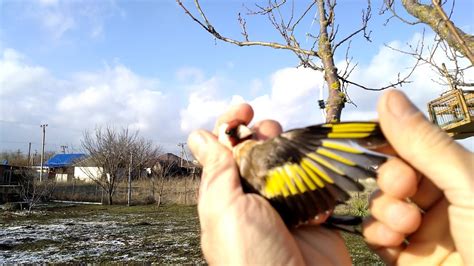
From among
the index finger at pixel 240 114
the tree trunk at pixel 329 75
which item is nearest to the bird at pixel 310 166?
the index finger at pixel 240 114

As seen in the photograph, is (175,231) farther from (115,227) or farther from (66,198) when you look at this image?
(66,198)

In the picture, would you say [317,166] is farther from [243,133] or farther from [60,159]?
[60,159]

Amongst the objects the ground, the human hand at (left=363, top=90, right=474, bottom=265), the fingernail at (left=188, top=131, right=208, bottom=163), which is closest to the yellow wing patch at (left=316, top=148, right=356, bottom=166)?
the human hand at (left=363, top=90, right=474, bottom=265)

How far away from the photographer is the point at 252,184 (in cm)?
171

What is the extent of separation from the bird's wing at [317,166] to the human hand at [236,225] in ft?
0.26

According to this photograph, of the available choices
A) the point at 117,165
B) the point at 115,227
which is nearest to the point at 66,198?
the point at 117,165

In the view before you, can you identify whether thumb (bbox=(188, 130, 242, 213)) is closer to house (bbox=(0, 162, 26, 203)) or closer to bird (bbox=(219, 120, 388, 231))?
bird (bbox=(219, 120, 388, 231))

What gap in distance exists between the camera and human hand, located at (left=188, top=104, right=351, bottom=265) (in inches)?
63.8

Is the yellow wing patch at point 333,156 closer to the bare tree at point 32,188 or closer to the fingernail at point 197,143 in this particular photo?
the fingernail at point 197,143

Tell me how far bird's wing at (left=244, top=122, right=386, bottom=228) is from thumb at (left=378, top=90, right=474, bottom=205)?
2.8 inches

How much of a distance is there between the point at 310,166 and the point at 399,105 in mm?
375

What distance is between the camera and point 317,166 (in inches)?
60.4

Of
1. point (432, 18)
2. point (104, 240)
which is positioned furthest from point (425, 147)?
point (104, 240)

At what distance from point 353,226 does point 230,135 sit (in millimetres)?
658
